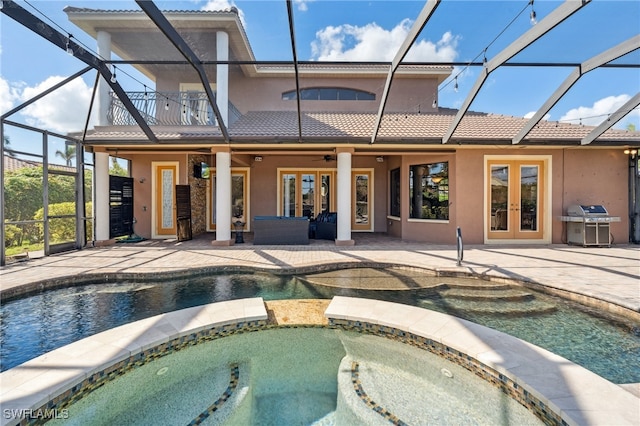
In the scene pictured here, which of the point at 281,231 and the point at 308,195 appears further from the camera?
the point at 308,195

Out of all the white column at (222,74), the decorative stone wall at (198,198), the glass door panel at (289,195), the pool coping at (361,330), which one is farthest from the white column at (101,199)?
the pool coping at (361,330)

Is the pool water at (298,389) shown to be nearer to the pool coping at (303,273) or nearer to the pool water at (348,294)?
the pool water at (348,294)

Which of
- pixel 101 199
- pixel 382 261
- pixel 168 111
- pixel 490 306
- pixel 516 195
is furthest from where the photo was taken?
pixel 168 111

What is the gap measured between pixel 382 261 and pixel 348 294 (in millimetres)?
2105

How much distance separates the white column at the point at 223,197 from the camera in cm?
941

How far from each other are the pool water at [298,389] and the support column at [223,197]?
6.06m

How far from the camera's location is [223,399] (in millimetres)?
2855

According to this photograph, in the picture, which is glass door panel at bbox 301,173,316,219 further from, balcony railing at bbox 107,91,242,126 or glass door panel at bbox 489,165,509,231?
glass door panel at bbox 489,165,509,231

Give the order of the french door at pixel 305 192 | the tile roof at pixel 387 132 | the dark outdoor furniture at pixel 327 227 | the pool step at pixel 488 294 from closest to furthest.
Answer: the pool step at pixel 488 294, the tile roof at pixel 387 132, the dark outdoor furniture at pixel 327 227, the french door at pixel 305 192

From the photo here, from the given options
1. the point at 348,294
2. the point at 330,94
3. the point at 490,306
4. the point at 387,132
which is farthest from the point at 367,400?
the point at 330,94

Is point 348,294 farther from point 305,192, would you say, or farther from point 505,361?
point 305,192

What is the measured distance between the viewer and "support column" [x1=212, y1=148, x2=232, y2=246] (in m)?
9.41

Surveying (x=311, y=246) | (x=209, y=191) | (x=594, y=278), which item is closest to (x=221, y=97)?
(x=209, y=191)

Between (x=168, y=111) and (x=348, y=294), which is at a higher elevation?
(x=168, y=111)
